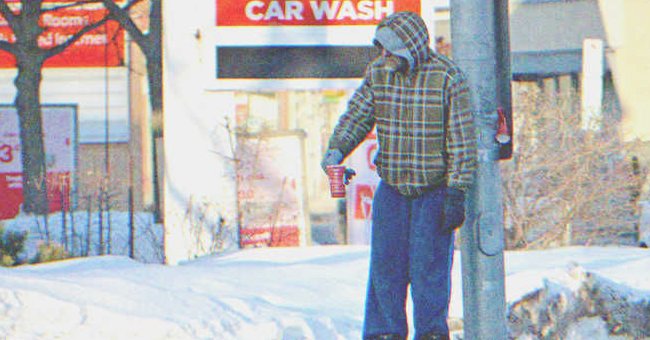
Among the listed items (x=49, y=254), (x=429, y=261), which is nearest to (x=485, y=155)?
(x=429, y=261)

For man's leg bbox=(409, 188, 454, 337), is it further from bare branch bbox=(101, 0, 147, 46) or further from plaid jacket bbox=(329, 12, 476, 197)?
bare branch bbox=(101, 0, 147, 46)

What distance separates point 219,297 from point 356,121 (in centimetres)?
145

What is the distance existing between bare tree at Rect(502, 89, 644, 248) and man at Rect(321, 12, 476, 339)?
4.61 meters

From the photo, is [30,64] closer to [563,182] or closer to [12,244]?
[12,244]

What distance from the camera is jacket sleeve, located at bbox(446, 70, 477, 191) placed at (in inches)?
201

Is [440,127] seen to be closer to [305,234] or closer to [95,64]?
[305,234]

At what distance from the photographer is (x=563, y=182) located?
9.81m

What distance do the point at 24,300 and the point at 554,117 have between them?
5.60 m

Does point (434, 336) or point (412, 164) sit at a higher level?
point (412, 164)

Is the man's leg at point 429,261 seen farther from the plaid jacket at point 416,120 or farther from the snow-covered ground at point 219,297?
the snow-covered ground at point 219,297

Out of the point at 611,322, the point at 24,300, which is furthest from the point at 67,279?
the point at 611,322

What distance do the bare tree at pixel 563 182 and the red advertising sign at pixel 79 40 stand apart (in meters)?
15.3

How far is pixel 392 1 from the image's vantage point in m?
10.8

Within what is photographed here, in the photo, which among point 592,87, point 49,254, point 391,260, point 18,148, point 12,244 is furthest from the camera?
point 18,148
